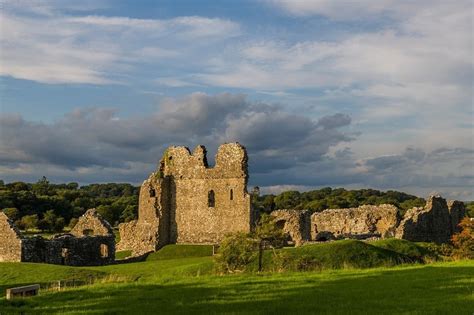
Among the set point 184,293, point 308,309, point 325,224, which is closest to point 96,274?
point 184,293

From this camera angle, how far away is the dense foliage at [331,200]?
314 ft

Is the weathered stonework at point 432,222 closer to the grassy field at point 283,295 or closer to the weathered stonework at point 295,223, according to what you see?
the weathered stonework at point 295,223

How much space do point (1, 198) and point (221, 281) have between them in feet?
230

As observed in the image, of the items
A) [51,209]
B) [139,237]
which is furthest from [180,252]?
[51,209]

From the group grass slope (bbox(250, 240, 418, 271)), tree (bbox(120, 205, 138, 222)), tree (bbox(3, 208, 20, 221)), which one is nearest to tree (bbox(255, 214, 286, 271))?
grass slope (bbox(250, 240, 418, 271))

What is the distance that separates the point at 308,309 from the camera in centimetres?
1587

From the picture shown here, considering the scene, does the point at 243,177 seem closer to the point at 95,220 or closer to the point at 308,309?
the point at 95,220

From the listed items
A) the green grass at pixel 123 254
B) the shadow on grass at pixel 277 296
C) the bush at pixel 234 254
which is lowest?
the green grass at pixel 123 254

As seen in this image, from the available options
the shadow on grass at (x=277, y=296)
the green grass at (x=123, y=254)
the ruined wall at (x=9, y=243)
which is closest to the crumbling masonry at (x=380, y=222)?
the green grass at (x=123, y=254)

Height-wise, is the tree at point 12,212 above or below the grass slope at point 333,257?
above

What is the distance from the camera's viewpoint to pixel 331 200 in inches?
3930

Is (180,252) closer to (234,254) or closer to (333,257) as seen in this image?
(333,257)

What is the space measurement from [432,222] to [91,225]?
27.7 m

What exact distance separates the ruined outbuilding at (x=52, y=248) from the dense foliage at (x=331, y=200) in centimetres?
4912
